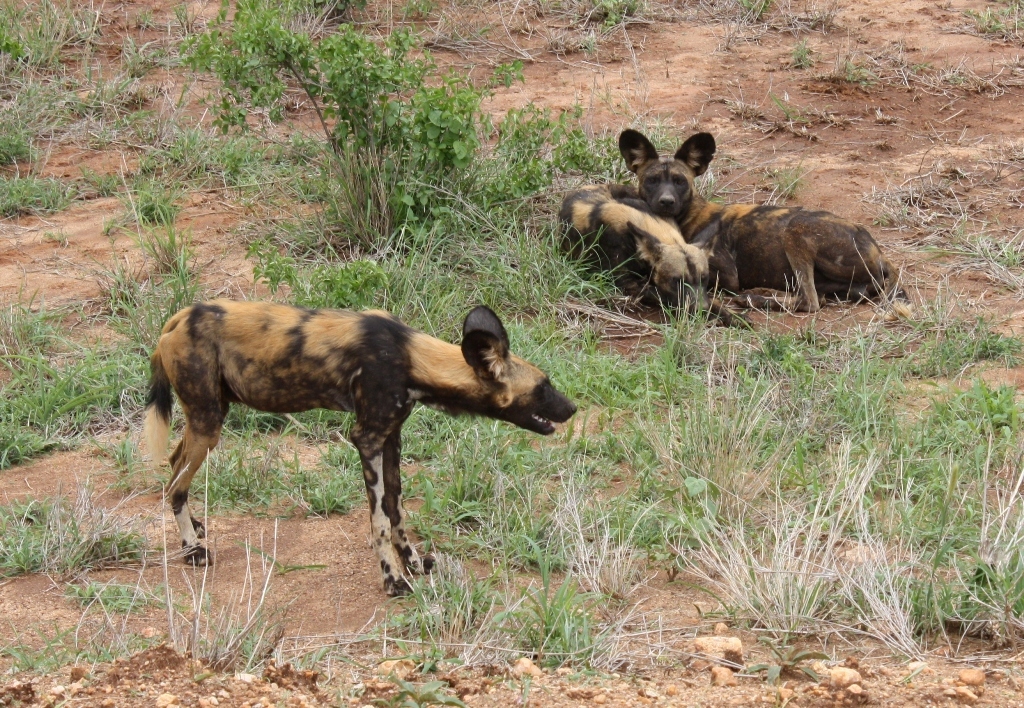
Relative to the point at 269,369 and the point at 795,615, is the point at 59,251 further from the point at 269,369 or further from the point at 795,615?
the point at 795,615

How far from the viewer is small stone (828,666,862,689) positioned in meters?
3.01

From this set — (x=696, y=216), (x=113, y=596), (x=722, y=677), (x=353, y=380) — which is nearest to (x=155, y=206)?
(x=696, y=216)

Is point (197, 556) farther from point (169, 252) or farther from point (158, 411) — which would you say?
point (169, 252)

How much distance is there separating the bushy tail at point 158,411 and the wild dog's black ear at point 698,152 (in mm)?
3762

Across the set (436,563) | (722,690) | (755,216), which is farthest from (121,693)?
(755,216)

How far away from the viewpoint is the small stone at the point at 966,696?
2.98m

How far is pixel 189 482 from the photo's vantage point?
4055mm

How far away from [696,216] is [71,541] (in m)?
4.15

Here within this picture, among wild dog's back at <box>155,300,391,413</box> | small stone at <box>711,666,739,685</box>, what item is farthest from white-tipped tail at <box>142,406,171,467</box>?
small stone at <box>711,666,739,685</box>

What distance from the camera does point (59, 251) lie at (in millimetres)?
6590

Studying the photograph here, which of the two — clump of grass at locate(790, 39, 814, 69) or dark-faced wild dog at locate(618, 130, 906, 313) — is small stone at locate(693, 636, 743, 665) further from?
clump of grass at locate(790, 39, 814, 69)

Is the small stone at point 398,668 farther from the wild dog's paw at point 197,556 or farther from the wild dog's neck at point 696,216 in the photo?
the wild dog's neck at point 696,216

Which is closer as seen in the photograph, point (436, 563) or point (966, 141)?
point (436, 563)

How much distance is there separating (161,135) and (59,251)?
1.41 metres
